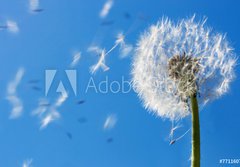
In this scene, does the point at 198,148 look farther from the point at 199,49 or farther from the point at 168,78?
the point at 199,49

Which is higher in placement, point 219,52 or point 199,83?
Answer: point 219,52

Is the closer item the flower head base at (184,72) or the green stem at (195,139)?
the green stem at (195,139)

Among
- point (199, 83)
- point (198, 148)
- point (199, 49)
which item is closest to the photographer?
point (198, 148)

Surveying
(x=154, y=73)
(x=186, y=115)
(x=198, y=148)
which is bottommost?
(x=198, y=148)

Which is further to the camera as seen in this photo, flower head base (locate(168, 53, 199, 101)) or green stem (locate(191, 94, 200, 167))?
flower head base (locate(168, 53, 199, 101))

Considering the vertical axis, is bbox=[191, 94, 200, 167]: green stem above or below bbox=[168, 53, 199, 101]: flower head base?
below

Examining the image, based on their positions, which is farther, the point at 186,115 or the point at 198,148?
the point at 186,115

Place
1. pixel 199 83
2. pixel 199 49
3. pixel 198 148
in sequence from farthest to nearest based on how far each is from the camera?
pixel 199 49 < pixel 199 83 < pixel 198 148

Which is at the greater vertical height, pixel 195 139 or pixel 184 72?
pixel 184 72

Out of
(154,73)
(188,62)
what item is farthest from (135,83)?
(188,62)

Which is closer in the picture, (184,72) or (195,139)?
(195,139)

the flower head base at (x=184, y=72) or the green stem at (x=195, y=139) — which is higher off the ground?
the flower head base at (x=184, y=72)
